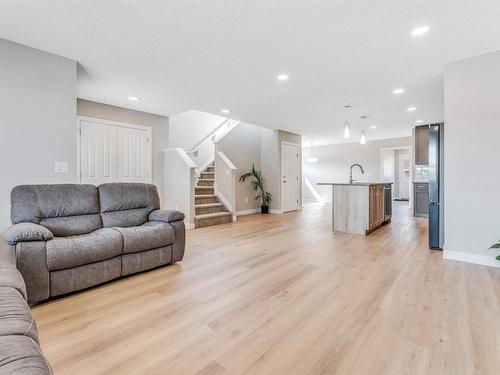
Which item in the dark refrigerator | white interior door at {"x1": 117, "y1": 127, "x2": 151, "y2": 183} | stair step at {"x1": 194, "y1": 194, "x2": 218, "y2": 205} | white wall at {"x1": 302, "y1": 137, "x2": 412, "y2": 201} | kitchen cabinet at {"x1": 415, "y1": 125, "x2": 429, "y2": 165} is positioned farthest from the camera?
white wall at {"x1": 302, "y1": 137, "x2": 412, "y2": 201}

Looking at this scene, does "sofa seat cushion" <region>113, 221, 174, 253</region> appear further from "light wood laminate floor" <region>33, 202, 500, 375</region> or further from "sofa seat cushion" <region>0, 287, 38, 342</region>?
"sofa seat cushion" <region>0, 287, 38, 342</region>

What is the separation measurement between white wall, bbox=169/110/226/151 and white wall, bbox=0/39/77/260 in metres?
3.74

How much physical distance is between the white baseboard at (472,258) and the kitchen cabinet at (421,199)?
393cm

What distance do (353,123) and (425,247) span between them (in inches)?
150

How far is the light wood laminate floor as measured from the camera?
141 cm

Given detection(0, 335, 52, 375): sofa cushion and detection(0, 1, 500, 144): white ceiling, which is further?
detection(0, 1, 500, 144): white ceiling

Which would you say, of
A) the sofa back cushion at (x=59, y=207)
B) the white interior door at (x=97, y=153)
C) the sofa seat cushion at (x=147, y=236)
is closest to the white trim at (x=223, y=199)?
the white interior door at (x=97, y=153)

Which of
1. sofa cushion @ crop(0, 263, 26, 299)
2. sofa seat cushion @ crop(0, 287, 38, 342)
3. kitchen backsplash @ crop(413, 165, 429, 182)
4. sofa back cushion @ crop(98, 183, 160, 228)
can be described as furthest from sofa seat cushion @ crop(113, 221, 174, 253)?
kitchen backsplash @ crop(413, 165, 429, 182)

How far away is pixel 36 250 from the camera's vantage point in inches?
80.8

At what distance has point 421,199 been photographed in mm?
6633

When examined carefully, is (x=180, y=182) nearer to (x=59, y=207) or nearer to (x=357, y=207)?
(x=59, y=207)

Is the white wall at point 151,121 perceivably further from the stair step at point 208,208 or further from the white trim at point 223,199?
the white trim at point 223,199

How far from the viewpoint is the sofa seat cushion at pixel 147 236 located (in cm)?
259

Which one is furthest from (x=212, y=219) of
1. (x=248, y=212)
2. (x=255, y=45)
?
(x=255, y=45)
